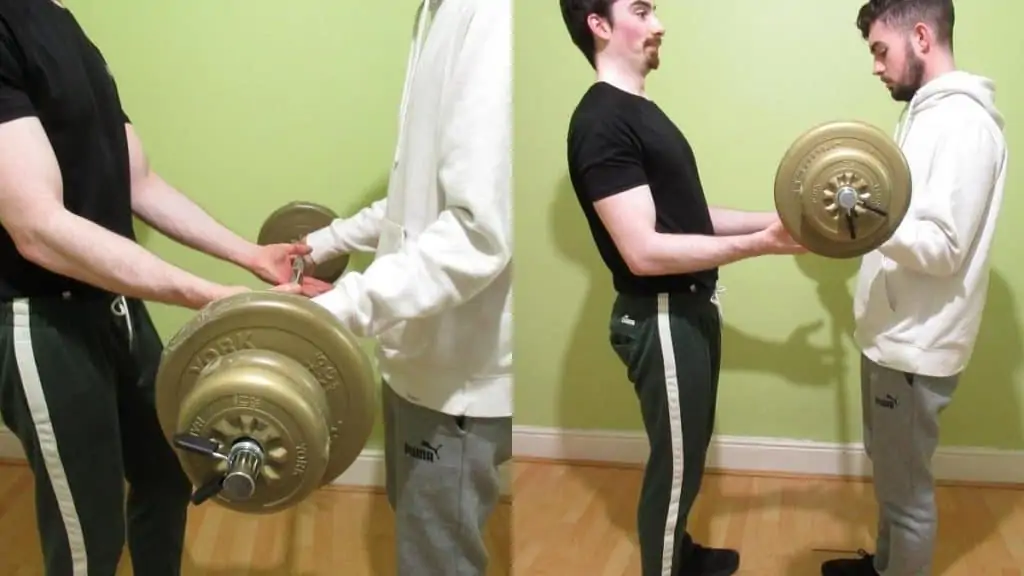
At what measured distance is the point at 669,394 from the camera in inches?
55.8

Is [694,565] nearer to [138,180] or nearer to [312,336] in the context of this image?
[312,336]

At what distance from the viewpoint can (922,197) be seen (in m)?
1.45

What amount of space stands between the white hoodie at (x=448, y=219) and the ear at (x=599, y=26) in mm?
266

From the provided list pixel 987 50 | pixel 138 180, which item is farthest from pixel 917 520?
pixel 138 180

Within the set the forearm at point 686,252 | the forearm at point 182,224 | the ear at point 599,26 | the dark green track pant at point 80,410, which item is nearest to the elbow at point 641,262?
the forearm at point 686,252

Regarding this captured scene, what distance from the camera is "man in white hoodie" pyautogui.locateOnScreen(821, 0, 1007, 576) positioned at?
1.46m

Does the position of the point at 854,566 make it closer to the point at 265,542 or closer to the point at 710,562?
the point at 710,562

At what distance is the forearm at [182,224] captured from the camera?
1.34 m

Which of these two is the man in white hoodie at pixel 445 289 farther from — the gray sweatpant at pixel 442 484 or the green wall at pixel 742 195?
the green wall at pixel 742 195

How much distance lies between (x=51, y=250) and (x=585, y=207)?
714 millimetres

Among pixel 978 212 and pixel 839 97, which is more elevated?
pixel 839 97

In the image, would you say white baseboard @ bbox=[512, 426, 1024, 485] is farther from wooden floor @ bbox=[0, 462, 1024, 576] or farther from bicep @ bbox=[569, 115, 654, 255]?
bicep @ bbox=[569, 115, 654, 255]

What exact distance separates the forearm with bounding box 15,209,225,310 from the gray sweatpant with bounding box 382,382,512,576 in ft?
1.03

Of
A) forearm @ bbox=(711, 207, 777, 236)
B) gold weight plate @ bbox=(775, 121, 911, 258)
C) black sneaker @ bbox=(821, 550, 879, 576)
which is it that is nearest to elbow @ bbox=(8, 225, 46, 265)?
gold weight plate @ bbox=(775, 121, 911, 258)
